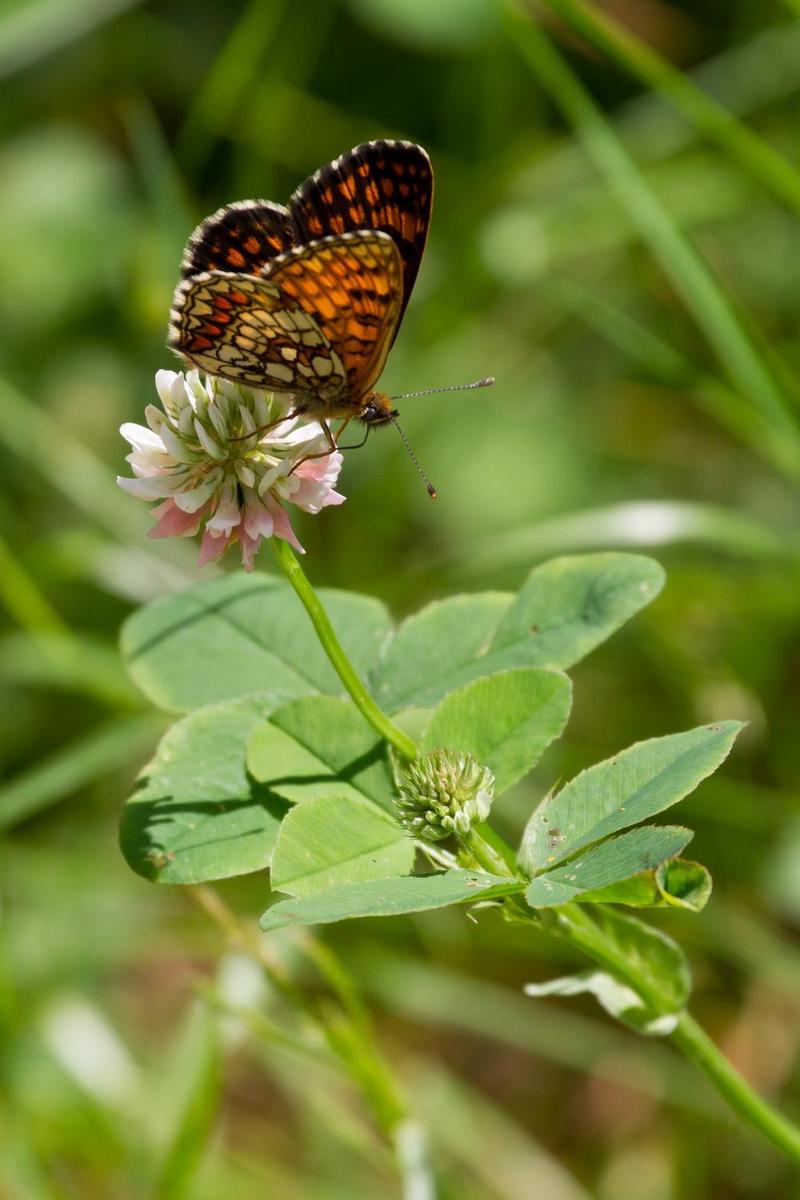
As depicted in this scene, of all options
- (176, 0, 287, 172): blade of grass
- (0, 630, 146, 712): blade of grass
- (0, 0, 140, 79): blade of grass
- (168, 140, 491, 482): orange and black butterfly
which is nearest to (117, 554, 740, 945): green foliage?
(168, 140, 491, 482): orange and black butterfly

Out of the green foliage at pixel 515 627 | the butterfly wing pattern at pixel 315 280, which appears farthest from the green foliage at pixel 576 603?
the butterfly wing pattern at pixel 315 280

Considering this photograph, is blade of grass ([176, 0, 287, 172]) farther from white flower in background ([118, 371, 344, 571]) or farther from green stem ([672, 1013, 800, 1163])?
green stem ([672, 1013, 800, 1163])

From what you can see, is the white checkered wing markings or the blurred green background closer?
the white checkered wing markings

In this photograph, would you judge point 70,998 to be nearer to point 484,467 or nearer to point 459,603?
point 459,603

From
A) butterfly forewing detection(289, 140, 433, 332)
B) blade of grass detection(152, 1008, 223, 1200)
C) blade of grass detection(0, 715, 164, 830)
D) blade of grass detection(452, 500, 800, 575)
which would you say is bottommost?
blade of grass detection(152, 1008, 223, 1200)

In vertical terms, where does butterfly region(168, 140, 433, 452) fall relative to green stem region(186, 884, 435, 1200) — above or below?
above

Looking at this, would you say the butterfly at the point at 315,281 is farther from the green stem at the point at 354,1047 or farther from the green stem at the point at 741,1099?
the green stem at the point at 741,1099

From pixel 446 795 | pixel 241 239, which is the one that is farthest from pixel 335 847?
pixel 241 239

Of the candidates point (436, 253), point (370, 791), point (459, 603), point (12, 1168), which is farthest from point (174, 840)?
point (436, 253)
